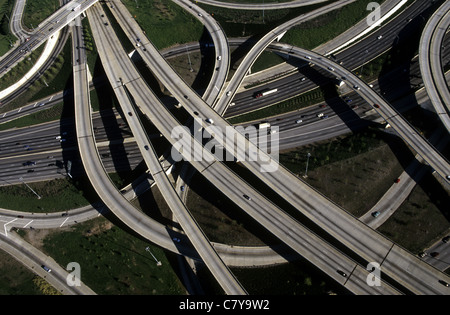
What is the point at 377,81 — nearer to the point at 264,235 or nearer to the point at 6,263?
the point at 264,235

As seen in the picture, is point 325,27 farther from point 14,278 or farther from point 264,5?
point 14,278

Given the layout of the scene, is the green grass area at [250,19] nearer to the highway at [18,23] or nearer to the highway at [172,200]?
the highway at [172,200]

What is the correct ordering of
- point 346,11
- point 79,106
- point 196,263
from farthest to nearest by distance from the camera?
point 346,11
point 79,106
point 196,263

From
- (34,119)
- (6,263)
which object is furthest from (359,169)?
(34,119)

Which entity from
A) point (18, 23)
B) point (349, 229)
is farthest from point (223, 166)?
point (18, 23)

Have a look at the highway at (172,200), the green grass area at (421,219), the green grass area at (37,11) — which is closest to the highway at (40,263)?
the highway at (172,200)

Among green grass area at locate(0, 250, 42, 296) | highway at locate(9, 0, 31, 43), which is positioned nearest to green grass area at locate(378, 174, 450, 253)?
green grass area at locate(0, 250, 42, 296)
